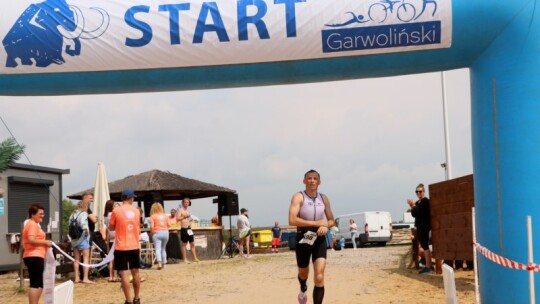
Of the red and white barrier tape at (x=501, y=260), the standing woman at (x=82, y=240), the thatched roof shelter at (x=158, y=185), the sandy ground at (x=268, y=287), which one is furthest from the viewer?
the thatched roof shelter at (x=158, y=185)

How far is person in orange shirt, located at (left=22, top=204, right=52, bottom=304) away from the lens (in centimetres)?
868

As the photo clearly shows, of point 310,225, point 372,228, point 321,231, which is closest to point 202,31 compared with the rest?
point 310,225

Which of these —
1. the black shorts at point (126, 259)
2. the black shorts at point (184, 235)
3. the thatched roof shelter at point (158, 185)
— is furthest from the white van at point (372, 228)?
the black shorts at point (126, 259)

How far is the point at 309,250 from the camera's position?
8352mm

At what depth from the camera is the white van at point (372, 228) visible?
109ft

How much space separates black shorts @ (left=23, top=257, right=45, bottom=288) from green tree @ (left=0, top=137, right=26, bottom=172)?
1.19 m

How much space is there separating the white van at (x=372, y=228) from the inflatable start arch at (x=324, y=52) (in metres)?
25.1

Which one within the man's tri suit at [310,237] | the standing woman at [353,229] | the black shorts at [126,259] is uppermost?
the man's tri suit at [310,237]

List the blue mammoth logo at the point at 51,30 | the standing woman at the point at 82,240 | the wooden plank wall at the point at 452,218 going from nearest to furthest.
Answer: the blue mammoth logo at the point at 51,30, the wooden plank wall at the point at 452,218, the standing woman at the point at 82,240

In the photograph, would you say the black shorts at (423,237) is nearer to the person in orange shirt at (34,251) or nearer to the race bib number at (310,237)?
the race bib number at (310,237)

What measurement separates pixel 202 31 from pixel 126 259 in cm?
339

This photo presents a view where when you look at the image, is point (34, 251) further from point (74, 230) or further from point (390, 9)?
point (390, 9)

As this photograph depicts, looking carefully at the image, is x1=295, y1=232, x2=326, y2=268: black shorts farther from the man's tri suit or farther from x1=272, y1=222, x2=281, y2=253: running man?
x1=272, y1=222, x2=281, y2=253: running man

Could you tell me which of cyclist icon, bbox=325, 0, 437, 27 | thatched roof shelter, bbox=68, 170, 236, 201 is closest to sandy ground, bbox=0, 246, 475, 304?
cyclist icon, bbox=325, 0, 437, 27
